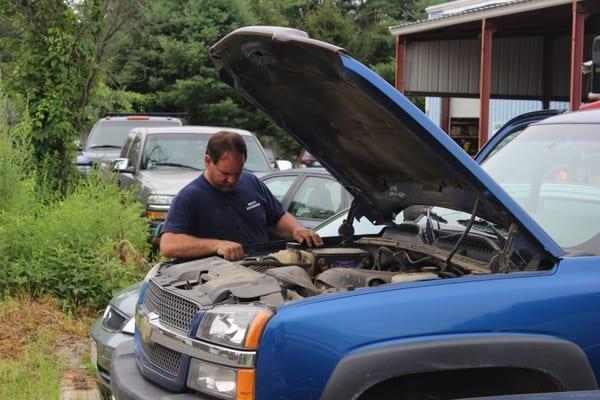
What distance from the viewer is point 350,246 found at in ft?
15.3

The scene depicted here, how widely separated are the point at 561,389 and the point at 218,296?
4.40 ft

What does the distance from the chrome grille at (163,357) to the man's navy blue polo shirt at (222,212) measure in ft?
4.30

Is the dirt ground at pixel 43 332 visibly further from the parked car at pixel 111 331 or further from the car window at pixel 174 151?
the car window at pixel 174 151

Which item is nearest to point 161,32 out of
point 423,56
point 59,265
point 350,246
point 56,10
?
point 423,56

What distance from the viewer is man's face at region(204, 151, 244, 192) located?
489 centimetres

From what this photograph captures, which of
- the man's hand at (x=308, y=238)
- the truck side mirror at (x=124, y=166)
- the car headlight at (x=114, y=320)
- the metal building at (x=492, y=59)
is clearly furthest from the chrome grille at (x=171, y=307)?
the metal building at (x=492, y=59)

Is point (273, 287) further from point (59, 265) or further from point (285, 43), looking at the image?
point (59, 265)

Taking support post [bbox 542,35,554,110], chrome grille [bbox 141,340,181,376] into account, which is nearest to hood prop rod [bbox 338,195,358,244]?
chrome grille [bbox 141,340,181,376]

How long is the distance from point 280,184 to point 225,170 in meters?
4.57

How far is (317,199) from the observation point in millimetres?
8641

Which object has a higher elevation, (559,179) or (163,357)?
(559,179)

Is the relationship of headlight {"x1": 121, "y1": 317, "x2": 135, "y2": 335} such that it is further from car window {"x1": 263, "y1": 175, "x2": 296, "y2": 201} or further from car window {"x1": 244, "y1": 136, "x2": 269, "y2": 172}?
car window {"x1": 244, "y1": 136, "x2": 269, "y2": 172}

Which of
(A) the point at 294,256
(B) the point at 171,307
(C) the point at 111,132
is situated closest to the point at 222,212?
(A) the point at 294,256

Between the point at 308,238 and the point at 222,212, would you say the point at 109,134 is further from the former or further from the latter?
the point at 308,238
